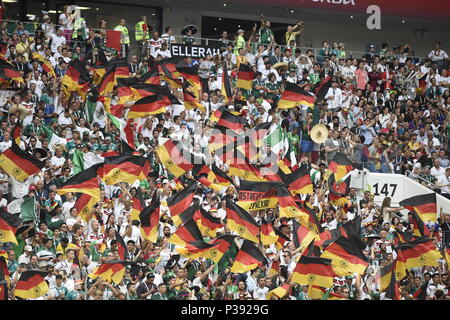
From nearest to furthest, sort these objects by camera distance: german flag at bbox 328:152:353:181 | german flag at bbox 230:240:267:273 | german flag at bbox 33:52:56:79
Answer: german flag at bbox 230:240:267:273 < german flag at bbox 328:152:353:181 < german flag at bbox 33:52:56:79

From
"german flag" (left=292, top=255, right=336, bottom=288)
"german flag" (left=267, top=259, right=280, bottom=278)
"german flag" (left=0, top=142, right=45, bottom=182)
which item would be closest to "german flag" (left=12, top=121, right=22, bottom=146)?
"german flag" (left=0, top=142, right=45, bottom=182)

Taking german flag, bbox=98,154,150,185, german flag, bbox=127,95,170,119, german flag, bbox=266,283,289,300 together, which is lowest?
german flag, bbox=266,283,289,300

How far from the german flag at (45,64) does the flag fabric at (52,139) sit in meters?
2.00

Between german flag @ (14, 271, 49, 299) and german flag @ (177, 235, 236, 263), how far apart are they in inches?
85.9

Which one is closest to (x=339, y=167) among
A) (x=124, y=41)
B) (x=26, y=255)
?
(x=124, y=41)

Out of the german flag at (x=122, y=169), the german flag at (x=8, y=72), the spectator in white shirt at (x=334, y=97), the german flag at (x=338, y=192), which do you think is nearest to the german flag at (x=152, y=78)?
the german flag at (x=8, y=72)

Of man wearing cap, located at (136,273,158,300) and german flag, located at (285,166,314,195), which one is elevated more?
german flag, located at (285,166,314,195)

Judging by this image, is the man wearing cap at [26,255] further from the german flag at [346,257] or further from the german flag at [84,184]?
the german flag at [346,257]

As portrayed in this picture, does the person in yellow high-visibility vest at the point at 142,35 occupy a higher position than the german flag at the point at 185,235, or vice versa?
the person in yellow high-visibility vest at the point at 142,35

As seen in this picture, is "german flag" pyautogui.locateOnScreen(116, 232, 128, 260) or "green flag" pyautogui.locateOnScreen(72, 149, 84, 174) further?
"green flag" pyautogui.locateOnScreen(72, 149, 84, 174)

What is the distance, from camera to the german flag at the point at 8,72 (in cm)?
2023

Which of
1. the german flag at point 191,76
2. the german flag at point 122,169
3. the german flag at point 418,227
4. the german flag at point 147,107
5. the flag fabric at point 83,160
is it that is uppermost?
the german flag at point 191,76

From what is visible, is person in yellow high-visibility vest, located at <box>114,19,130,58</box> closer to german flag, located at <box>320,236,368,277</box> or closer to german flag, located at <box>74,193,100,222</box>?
german flag, located at <box>74,193,100,222</box>

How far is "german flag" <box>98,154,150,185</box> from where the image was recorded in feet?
57.8
